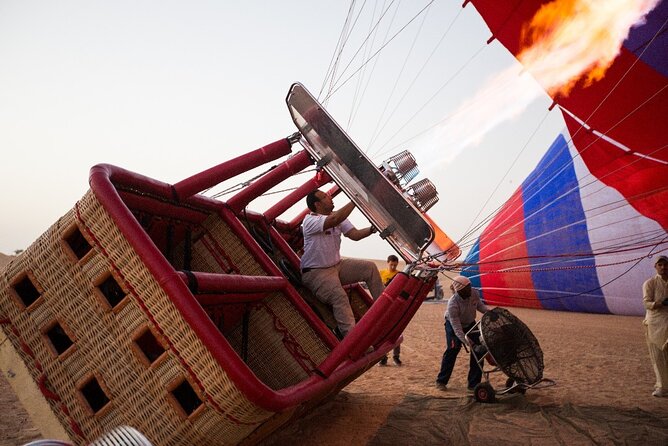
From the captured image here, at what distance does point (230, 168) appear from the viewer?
3.54 meters

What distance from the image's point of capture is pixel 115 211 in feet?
8.58

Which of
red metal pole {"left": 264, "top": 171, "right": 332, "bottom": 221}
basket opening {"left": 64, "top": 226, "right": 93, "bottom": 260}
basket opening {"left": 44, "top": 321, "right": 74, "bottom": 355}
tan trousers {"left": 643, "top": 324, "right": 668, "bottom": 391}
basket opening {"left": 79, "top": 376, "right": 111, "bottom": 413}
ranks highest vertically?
basket opening {"left": 64, "top": 226, "right": 93, "bottom": 260}

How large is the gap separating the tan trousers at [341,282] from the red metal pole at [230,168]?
41.0 inches


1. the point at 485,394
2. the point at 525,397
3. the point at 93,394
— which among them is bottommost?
the point at 525,397

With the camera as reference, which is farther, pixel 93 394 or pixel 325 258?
pixel 325 258

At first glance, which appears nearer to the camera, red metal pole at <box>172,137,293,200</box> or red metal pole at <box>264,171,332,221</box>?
red metal pole at <box>172,137,293,200</box>

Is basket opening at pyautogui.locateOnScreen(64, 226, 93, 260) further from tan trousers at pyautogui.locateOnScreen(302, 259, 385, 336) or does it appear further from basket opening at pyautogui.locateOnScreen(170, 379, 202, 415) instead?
tan trousers at pyautogui.locateOnScreen(302, 259, 385, 336)

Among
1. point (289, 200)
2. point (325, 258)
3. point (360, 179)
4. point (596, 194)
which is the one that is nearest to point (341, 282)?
point (325, 258)

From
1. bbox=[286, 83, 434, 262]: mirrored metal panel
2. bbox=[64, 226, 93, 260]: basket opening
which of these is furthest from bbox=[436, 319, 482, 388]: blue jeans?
bbox=[64, 226, 93, 260]: basket opening

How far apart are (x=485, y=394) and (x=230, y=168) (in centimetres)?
376

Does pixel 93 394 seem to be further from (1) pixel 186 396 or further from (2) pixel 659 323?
(2) pixel 659 323

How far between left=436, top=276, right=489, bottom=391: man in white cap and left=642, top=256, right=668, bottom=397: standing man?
1.85m

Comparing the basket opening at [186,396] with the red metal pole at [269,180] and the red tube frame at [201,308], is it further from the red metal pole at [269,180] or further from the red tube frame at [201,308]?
the red metal pole at [269,180]

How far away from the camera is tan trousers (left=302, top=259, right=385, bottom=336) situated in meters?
4.06
